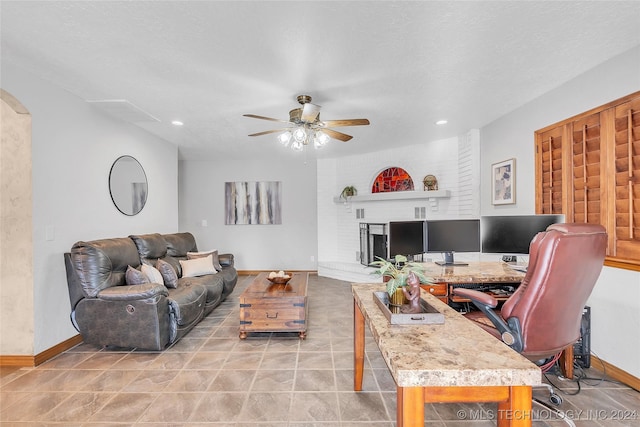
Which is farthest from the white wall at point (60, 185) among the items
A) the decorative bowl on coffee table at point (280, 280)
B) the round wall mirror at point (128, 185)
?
the decorative bowl on coffee table at point (280, 280)

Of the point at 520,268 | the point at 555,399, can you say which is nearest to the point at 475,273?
the point at 520,268

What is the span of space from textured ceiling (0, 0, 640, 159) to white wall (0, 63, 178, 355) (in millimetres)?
199

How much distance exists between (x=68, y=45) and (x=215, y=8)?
46.3 inches

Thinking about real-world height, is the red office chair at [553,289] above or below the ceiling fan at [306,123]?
below

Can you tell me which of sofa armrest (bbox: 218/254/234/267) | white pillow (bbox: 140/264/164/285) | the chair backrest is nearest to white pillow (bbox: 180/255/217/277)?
sofa armrest (bbox: 218/254/234/267)

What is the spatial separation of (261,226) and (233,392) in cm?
407

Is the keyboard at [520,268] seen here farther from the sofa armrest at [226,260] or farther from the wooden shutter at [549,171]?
the sofa armrest at [226,260]

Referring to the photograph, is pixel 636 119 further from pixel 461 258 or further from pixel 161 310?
pixel 161 310

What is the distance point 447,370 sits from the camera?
0.81 meters

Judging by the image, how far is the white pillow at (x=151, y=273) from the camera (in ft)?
9.57

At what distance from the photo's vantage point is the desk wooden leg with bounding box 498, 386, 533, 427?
31.9 inches

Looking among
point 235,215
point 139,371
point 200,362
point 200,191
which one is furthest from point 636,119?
point 200,191

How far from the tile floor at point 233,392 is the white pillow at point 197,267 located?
3.63 feet

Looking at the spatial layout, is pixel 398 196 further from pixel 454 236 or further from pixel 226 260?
pixel 226 260
